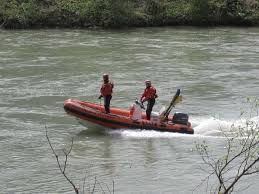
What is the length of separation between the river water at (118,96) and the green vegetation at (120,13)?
1.75 metres

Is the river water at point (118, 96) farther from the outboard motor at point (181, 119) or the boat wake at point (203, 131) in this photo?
the outboard motor at point (181, 119)

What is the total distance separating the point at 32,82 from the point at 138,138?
770 centimetres

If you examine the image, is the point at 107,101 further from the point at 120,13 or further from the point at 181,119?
the point at 120,13

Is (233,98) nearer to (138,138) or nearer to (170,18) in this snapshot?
(138,138)

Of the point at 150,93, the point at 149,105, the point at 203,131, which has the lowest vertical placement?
the point at 203,131

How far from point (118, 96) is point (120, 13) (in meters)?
19.4

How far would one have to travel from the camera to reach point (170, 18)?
37969 mm

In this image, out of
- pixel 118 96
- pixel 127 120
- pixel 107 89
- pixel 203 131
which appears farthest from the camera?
pixel 118 96

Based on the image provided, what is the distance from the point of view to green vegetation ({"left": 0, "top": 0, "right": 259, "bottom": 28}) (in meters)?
36.9

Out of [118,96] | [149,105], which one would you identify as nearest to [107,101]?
[149,105]

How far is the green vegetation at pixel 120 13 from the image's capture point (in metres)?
36.9

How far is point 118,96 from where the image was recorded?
18594mm

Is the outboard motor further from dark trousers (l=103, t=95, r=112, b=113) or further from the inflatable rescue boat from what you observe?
dark trousers (l=103, t=95, r=112, b=113)

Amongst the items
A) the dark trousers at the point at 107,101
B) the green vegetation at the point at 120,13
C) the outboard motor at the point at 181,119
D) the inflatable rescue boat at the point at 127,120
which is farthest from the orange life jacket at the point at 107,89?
the green vegetation at the point at 120,13
